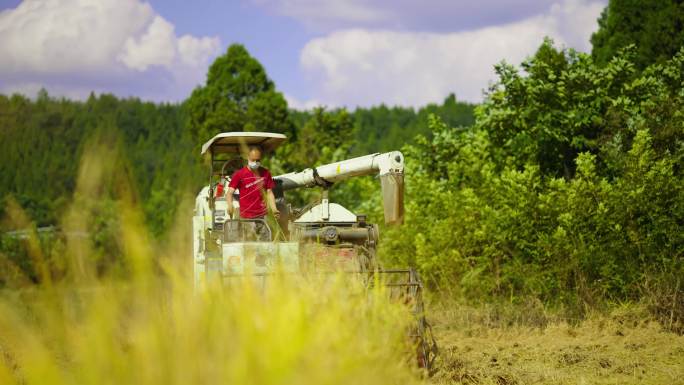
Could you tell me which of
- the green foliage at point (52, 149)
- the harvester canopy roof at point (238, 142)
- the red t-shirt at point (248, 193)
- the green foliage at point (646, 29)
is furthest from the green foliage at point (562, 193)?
the green foliage at point (52, 149)

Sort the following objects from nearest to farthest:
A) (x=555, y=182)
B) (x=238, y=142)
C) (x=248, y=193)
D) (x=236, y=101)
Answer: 1. (x=248, y=193)
2. (x=238, y=142)
3. (x=555, y=182)
4. (x=236, y=101)

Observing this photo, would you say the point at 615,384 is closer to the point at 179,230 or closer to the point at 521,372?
the point at 521,372

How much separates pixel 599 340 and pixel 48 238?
8.25 m

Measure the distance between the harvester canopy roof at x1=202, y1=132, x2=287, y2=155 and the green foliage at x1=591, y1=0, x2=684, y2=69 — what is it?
10.5 m

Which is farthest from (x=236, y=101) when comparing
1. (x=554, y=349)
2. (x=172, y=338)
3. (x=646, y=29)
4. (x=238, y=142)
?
(x=172, y=338)

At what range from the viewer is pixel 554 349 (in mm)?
10188

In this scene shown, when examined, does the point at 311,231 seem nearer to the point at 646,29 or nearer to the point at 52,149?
the point at 52,149

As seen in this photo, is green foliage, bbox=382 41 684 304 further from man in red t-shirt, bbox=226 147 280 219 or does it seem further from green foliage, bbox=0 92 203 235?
green foliage, bbox=0 92 203 235

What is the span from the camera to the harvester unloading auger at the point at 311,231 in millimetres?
8453

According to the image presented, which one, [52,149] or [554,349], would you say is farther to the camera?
[52,149]

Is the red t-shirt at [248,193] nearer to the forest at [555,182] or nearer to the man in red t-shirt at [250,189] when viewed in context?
the man in red t-shirt at [250,189]

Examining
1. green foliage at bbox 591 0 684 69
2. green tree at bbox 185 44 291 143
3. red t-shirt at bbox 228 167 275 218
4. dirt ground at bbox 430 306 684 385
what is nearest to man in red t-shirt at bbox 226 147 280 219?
red t-shirt at bbox 228 167 275 218

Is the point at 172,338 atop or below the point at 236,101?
below

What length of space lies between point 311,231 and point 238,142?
2675mm
